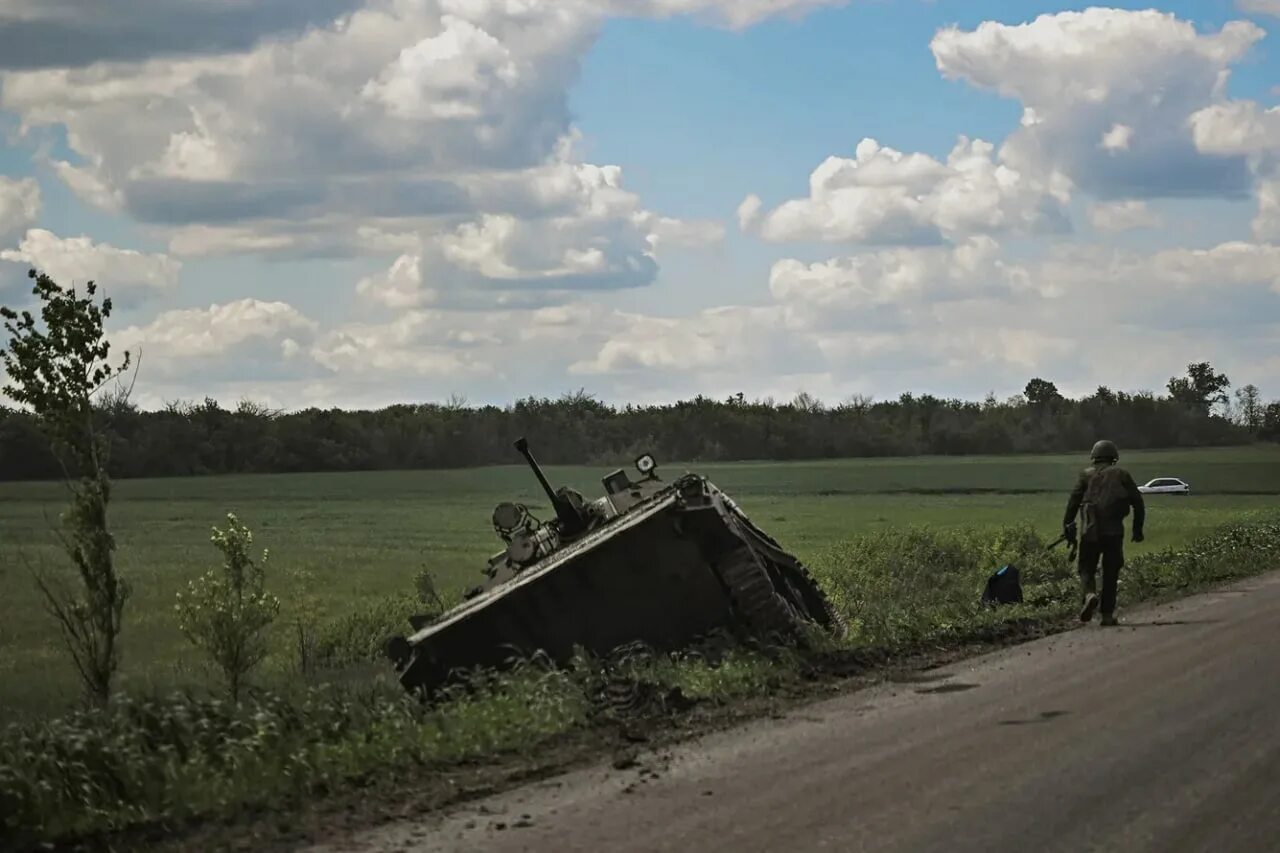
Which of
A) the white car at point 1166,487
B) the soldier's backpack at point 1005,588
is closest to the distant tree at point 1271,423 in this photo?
the white car at point 1166,487

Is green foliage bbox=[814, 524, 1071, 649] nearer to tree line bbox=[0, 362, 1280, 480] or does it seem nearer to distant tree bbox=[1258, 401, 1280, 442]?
tree line bbox=[0, 362, 1280, 480]

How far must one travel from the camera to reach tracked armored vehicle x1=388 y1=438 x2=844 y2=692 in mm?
15727

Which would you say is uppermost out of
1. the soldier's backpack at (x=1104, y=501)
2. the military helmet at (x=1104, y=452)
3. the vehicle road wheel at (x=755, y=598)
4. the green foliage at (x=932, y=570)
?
the military helmet at (x=1104, y=452)

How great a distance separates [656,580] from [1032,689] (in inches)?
169

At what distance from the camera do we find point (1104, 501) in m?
18.2

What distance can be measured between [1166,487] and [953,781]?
75.5m

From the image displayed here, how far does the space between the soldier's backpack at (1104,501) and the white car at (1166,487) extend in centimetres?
6405

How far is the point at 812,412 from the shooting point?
12062 cm

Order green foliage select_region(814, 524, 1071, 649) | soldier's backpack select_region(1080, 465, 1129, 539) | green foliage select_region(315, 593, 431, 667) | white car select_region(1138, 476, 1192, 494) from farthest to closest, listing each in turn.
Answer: white car select_region(1138, 476, 1192, 494) < green foliage select_region(315, 593, 431, 667) < green foliage select_region(814, 524, 1071, 649) < soldier's backpack select_region(1080, 465, 1129, 539)

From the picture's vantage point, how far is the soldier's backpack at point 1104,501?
18.2 meters

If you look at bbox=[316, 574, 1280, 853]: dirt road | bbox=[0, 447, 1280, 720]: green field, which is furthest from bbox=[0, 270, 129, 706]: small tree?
bbox=[316, 574, 1280, 853]: dirt road

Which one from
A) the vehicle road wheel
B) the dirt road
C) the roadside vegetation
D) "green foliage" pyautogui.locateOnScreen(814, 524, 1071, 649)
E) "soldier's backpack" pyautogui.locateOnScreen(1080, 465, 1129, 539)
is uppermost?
"soldier's backpack" pyautogui.locateOnScreen(1080, 465, 1129, 539)

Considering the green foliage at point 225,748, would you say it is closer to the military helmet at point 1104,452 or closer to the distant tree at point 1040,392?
the military helmet at point 1104,452

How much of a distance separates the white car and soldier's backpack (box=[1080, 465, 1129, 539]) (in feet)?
210
